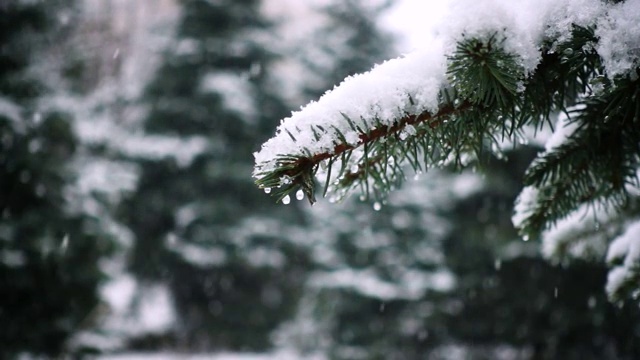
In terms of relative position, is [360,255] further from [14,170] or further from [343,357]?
[14,170]

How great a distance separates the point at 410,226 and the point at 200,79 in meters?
4.81

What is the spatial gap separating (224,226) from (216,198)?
54 centimetres

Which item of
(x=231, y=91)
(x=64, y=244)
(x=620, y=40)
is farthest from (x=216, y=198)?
(x=620, y=40)

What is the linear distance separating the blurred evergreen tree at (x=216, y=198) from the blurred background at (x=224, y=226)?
0.04 metres

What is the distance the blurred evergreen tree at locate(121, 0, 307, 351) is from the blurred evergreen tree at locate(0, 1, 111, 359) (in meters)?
3.49

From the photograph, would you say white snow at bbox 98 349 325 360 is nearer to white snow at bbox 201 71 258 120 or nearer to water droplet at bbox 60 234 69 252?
white snow at bbox 201 71 258 120

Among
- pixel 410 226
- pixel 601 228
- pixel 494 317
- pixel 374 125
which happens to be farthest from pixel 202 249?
pixel 374 125

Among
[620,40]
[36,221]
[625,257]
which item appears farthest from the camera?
[36,221]

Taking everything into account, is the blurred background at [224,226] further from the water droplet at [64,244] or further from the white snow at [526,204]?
the white snow at [526,204]

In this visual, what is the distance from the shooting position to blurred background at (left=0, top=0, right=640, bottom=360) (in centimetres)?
463

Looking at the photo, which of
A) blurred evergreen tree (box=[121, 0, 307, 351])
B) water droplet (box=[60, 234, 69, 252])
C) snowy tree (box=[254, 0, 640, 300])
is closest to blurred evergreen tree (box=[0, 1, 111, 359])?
water droplet (box=[60, 234, 69, 252])

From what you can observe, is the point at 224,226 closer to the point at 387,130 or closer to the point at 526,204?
the point at 526,204

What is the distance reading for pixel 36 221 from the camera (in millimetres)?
4449

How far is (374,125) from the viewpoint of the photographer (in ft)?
2.41
